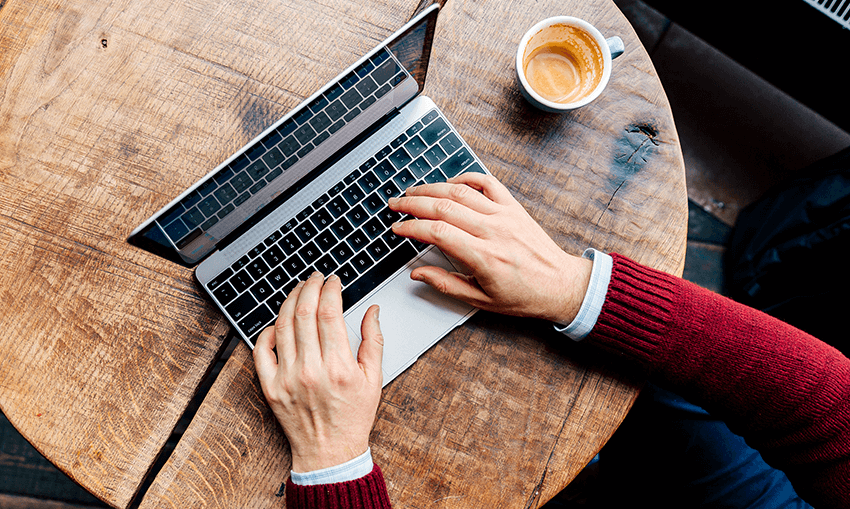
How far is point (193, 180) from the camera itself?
0.80 meters

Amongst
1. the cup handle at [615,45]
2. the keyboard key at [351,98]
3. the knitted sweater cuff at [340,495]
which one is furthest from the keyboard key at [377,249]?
the cup handle at [615,45]

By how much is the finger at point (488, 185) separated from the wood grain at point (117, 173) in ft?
0.97

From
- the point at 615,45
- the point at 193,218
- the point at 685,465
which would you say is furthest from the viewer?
the point at 685,465

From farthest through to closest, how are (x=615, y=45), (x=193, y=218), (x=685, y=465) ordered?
(x=685, y=465) < (x=615, y=45) < (x=193, y=218)

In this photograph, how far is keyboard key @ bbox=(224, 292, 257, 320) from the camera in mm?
737

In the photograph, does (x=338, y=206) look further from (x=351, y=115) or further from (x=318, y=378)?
(x=318, y=378)

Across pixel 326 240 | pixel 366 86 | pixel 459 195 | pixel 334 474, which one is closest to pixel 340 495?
pixel 334 474

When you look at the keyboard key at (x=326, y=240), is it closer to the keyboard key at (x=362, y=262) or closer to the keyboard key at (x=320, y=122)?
the keyboard key at (x=362, y=262)

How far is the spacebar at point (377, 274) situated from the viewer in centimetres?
75

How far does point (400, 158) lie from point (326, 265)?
0.68ft

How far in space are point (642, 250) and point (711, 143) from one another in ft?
3.38

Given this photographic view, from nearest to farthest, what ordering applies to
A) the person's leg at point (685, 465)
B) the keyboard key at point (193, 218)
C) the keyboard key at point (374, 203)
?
the keyboard key at point (193, 218), the keyboard key at point (374, 203), the person's leg at point (685, 465)

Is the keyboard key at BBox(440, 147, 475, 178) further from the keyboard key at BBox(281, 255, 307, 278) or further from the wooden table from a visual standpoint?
the keyboard key at BBox(281, 255, 307, 278)

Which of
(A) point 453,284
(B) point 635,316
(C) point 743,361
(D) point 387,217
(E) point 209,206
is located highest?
(E) point 209,206
